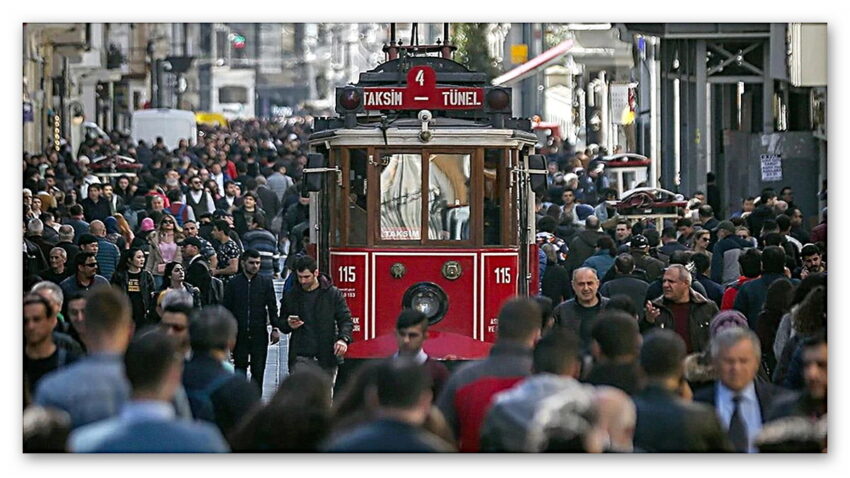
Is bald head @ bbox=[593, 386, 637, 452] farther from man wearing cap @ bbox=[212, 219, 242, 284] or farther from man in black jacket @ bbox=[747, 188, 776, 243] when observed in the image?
man in black jacket @ bbox=[747, 188, 776, 243]

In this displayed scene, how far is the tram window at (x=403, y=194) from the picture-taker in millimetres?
13367

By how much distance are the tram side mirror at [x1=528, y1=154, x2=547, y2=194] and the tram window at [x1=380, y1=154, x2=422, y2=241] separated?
0.80m

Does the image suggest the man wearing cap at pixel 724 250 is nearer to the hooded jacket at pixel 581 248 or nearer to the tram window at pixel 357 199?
the hooded jacket at pixel 581 248

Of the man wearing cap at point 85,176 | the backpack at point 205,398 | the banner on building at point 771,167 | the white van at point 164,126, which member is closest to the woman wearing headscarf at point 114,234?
the man wearing cap at point 85,176

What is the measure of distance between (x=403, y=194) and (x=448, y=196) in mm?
289

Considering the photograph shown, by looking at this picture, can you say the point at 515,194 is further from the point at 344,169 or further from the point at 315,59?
the point at 315,59

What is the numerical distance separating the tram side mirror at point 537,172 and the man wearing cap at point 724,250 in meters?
2.29

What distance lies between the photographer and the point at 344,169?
13492 millimetres

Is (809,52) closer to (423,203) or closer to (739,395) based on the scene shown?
(423,203)

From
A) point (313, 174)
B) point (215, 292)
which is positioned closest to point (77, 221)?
point (215, 292)

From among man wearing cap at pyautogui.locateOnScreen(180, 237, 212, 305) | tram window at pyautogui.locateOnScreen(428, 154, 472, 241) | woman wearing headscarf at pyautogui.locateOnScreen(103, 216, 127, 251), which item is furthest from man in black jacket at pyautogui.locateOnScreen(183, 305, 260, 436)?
woman wearing headscarf at pyautogui.locateOnScreen(103, 216, 127, 251)

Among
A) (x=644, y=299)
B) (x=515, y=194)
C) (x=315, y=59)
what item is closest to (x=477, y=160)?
(x=515, y=194)

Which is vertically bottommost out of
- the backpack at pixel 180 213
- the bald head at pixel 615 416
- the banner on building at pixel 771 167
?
the bald head at pixel 615 416

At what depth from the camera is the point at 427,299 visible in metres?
13.4
